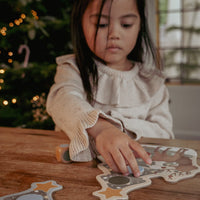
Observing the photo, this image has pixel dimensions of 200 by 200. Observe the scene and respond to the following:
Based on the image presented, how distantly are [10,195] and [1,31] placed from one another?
0.31m

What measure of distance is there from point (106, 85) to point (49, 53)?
71cm

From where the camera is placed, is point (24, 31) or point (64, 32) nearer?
point (24, 31)

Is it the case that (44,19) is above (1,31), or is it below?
above

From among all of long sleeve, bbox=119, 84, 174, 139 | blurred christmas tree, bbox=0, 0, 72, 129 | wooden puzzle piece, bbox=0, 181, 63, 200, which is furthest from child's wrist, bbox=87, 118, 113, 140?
blurred christmas tree, bbox=0, 0, 72, 129

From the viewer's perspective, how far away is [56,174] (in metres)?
Result: 0.44

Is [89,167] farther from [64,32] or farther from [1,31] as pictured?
[64,32]

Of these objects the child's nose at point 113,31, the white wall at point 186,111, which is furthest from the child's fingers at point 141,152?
the white wall at point 186,111

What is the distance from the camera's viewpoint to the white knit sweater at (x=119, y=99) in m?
0.67

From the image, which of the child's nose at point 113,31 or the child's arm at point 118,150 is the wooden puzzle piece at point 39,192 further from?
the child's nose at point 113,31

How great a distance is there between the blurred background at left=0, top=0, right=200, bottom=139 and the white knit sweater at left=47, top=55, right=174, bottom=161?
0.14m

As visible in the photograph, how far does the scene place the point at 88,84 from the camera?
0.82m

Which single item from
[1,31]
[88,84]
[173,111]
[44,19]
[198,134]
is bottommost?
[198,134]

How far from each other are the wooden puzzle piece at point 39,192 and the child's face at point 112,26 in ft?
1.61

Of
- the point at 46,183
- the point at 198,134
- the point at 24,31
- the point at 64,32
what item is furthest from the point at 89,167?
the point at 198,134
